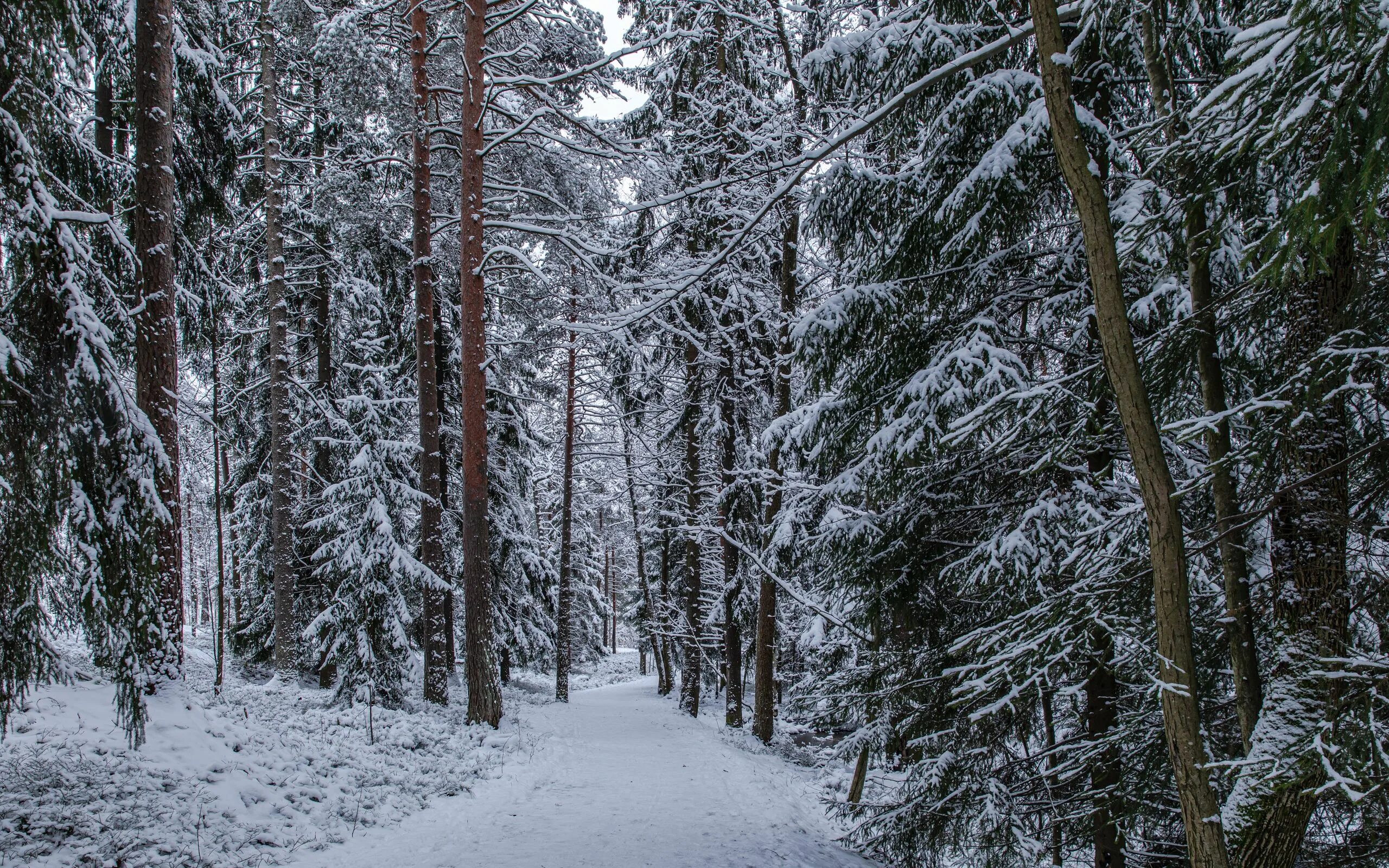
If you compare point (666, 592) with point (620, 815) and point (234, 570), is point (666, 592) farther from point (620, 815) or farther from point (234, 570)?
point (620, 815)

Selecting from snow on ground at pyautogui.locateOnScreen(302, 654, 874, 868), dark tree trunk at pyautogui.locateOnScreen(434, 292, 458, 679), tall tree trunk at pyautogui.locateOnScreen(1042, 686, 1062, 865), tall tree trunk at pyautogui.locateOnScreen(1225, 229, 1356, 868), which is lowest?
snow on ground at pyautogui.locateOnScreen(302, 654, 874, 868)

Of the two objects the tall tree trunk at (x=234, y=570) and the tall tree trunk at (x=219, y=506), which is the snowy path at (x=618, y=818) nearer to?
the tall tree trunk at (x=219, y=506)

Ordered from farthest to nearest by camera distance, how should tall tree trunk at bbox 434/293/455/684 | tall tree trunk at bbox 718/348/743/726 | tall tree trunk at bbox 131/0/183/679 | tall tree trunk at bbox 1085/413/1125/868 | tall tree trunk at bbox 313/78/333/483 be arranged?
tall tree trunk at bbox 434/293/455/684 → tall tree trunk at bbox 313/78/333/483 → tall tree trunk at bbox 718/348/743/726 → tall tree trunk at bbox 131/0/183/679 → tall tree trunk at bbox 1085/413/1125/868

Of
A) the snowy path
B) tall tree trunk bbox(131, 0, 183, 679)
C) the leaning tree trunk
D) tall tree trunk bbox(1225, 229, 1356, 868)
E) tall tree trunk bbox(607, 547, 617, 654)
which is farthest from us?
tall tree trunk bbox(607, 547, 617, 654)

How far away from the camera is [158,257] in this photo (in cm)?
634

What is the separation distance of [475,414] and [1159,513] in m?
8.71

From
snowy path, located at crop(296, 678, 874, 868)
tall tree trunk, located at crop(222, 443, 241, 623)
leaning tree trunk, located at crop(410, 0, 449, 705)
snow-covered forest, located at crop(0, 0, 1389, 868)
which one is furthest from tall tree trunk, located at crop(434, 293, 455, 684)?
snowy path, located at crop(296, 678, 874, 868)

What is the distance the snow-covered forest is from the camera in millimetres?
2939

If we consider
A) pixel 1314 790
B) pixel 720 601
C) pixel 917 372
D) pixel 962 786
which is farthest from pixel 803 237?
pixel 720 601

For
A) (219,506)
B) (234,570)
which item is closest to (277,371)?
(234,570)

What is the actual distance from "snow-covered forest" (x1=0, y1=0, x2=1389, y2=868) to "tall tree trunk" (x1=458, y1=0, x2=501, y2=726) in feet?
0.26

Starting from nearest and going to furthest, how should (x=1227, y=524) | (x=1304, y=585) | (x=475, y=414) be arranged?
(x=1304, y=585) → (x=1227, y=524) → (x=475, y=414)

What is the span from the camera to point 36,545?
365 centimetres

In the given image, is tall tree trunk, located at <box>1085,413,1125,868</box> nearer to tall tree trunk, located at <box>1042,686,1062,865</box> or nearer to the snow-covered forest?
the snow-covered forest
